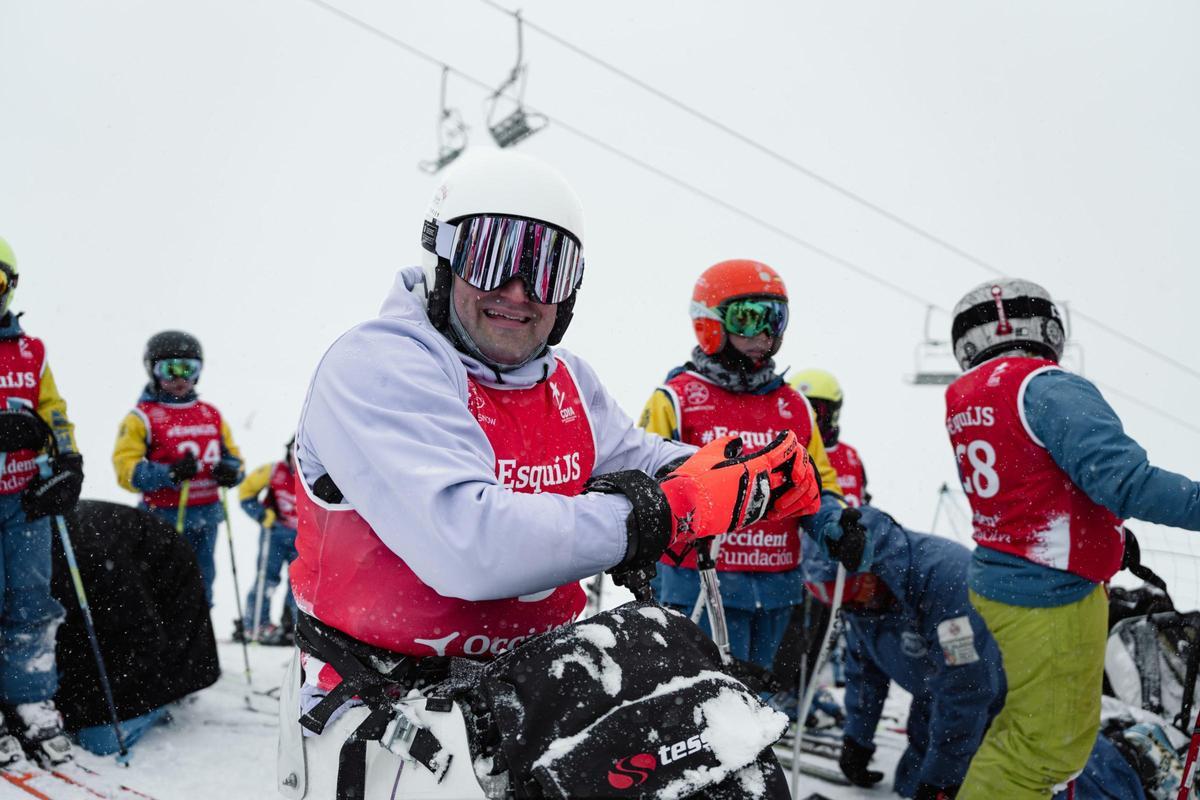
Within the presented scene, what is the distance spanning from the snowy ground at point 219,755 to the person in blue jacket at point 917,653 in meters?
0.36

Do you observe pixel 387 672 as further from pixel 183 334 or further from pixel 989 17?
pixel 989 17

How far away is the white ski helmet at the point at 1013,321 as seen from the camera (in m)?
3.17

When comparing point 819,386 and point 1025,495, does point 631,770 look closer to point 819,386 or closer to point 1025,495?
point 1025,495

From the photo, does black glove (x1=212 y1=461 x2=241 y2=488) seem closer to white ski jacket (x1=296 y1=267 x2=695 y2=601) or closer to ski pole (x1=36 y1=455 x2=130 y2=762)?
ski pole (x1=36 y1=455 x2=130 y2=762)

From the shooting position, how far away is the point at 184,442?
266 inches

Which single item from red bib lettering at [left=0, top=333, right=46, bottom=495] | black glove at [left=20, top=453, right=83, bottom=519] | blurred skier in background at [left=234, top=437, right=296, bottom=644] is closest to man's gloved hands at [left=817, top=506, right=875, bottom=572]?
black glove at [left=20, top=453, right=83, bottom=519]

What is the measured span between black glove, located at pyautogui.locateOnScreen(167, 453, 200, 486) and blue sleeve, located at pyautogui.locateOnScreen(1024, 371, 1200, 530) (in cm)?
582

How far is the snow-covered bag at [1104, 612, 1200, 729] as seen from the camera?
380cm

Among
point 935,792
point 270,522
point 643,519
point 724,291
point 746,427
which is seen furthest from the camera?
point 270,522

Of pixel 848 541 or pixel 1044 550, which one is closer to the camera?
pixel 1044 550

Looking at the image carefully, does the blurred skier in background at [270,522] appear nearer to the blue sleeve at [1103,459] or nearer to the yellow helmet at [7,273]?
the yellow helmet at [7,273]

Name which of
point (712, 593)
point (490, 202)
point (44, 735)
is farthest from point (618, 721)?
point (44, 735)

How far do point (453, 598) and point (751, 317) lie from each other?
2.55 metres

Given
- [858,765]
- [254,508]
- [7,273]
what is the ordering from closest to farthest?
[7,273] → [858,765] → [254,508]
